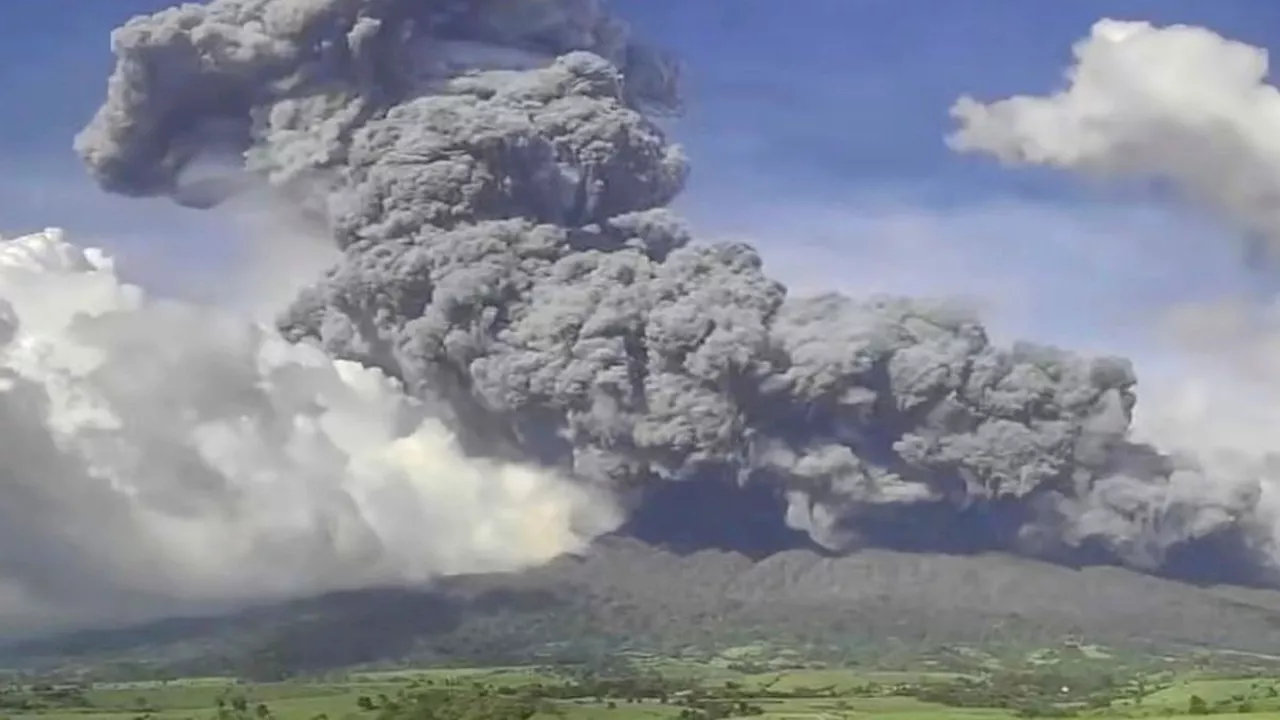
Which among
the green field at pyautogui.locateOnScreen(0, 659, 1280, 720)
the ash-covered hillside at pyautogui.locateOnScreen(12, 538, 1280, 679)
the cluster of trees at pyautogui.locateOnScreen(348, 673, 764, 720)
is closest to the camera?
the cluster of trees at pyautogui.locateOnScreen(348, 673, 764, 720)

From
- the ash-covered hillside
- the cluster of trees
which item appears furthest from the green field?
the ash-covered hillside

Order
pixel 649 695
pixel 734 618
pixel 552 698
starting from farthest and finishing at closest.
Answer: pixel 734 618
pixel 649 695
pixel 552 698

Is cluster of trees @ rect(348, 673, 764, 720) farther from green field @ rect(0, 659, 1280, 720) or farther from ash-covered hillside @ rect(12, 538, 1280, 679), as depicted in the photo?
ash-covered hillside @ rect(12, 538, 1280, 679)

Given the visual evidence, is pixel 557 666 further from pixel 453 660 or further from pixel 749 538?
pixel 749 538

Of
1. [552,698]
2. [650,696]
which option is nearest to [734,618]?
[650,696]

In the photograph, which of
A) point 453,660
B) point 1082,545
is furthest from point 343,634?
point 1082,545

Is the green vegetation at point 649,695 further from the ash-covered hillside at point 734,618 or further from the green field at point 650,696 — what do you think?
the ash-covered hillside at point 734,618

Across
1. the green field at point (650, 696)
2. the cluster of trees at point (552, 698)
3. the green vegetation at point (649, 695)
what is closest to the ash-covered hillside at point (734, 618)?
the green vegetation at point (649, 695)

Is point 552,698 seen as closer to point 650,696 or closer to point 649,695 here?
point 650,696
